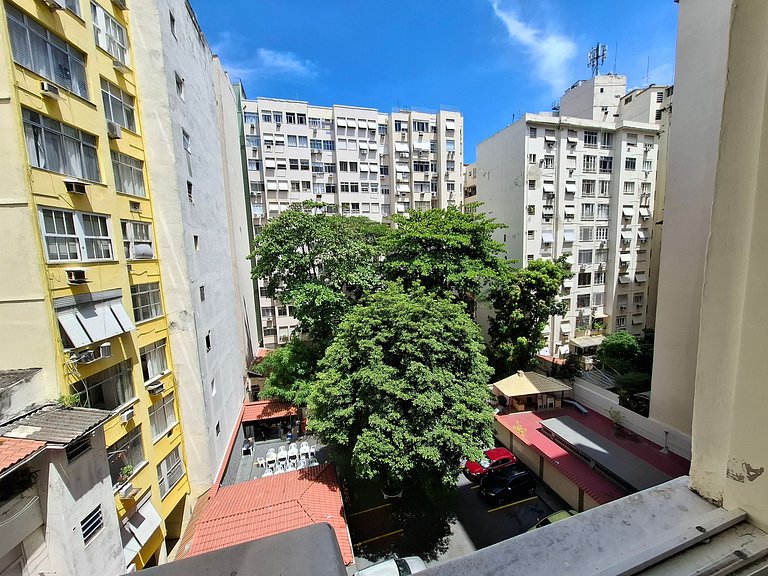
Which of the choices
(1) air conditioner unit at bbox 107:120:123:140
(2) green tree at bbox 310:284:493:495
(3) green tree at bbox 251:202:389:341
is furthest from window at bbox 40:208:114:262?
(3) green tree at bbox 251:202:389:341

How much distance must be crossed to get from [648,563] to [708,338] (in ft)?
2.49

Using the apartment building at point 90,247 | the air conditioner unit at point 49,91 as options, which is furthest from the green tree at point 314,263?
the air conditioner unit at point 49,91

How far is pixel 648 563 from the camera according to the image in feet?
2.76

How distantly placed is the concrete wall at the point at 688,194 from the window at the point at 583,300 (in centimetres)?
1059

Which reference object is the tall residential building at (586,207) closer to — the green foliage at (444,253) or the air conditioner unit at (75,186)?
the green foliage at (444,253)

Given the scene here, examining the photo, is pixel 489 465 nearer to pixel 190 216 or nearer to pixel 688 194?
pixel 688 194

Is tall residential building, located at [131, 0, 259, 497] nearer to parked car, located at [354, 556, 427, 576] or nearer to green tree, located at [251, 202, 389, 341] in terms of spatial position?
green tree, located at [251, 202, 389, 341]

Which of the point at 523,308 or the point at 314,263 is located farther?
the point at 523,308

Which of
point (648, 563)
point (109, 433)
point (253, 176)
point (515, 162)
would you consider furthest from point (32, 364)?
point (515, 162)

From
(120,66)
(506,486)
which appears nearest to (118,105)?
(120,66)

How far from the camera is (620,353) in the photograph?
15922 mm

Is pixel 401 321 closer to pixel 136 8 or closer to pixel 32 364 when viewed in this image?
pixel 32 364

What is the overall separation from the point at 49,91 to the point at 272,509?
34.2 ft

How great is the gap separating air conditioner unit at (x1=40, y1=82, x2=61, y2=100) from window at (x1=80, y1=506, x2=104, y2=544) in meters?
7.78
